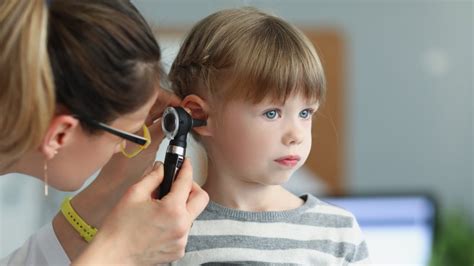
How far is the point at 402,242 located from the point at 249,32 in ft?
3.83

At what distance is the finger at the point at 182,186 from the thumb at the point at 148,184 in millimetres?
23

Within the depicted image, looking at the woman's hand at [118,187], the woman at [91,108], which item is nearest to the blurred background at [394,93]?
the woman's hand at [118,187]

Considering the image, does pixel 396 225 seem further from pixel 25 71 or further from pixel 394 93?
pixel 394 93

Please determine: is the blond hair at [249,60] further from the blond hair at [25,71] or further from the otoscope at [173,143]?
the blond hair at [25,71]

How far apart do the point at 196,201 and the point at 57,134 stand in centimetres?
20

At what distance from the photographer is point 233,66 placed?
125cm

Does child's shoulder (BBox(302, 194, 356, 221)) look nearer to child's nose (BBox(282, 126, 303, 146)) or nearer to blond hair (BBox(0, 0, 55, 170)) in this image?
child's nose (BBox(282, 126, 303, 146))

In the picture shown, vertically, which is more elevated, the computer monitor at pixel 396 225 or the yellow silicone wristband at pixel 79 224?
the yellow silicone wristband at pixel 79 224

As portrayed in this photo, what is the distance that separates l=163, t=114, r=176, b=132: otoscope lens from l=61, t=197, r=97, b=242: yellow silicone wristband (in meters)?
0.27

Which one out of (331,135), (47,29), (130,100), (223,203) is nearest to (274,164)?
(223,203)

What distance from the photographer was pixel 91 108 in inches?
44.3

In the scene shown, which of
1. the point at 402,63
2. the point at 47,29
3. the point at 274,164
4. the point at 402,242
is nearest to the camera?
the point at 47,29

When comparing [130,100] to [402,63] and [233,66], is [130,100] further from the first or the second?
[402,63]

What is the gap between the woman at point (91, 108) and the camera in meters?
1.07
